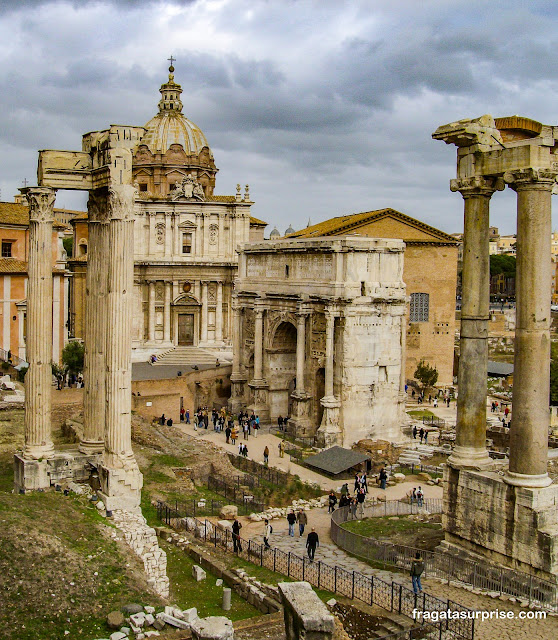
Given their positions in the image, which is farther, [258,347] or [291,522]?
[258,347]

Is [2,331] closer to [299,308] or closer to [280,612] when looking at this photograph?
[299,308]

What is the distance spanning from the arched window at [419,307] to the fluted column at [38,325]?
3899cm

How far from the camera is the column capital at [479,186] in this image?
584 inches

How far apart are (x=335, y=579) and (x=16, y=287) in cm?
2706

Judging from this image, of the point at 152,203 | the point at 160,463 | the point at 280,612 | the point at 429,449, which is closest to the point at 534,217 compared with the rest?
the point at 280,612

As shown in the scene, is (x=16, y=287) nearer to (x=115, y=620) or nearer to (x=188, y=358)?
(x=188, y=358)

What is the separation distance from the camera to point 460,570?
1448 cm

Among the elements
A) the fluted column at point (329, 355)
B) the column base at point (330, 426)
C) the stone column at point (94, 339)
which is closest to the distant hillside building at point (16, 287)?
the fluted column at point (329, 355)

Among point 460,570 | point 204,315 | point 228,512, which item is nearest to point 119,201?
point 228,512

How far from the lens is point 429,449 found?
108ft

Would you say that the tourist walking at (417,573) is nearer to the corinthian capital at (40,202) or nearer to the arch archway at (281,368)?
the corinthian capital at (40,202)

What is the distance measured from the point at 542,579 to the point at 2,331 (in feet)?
97.4

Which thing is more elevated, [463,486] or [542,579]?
[463,486]

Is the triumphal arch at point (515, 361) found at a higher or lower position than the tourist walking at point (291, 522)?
higher
